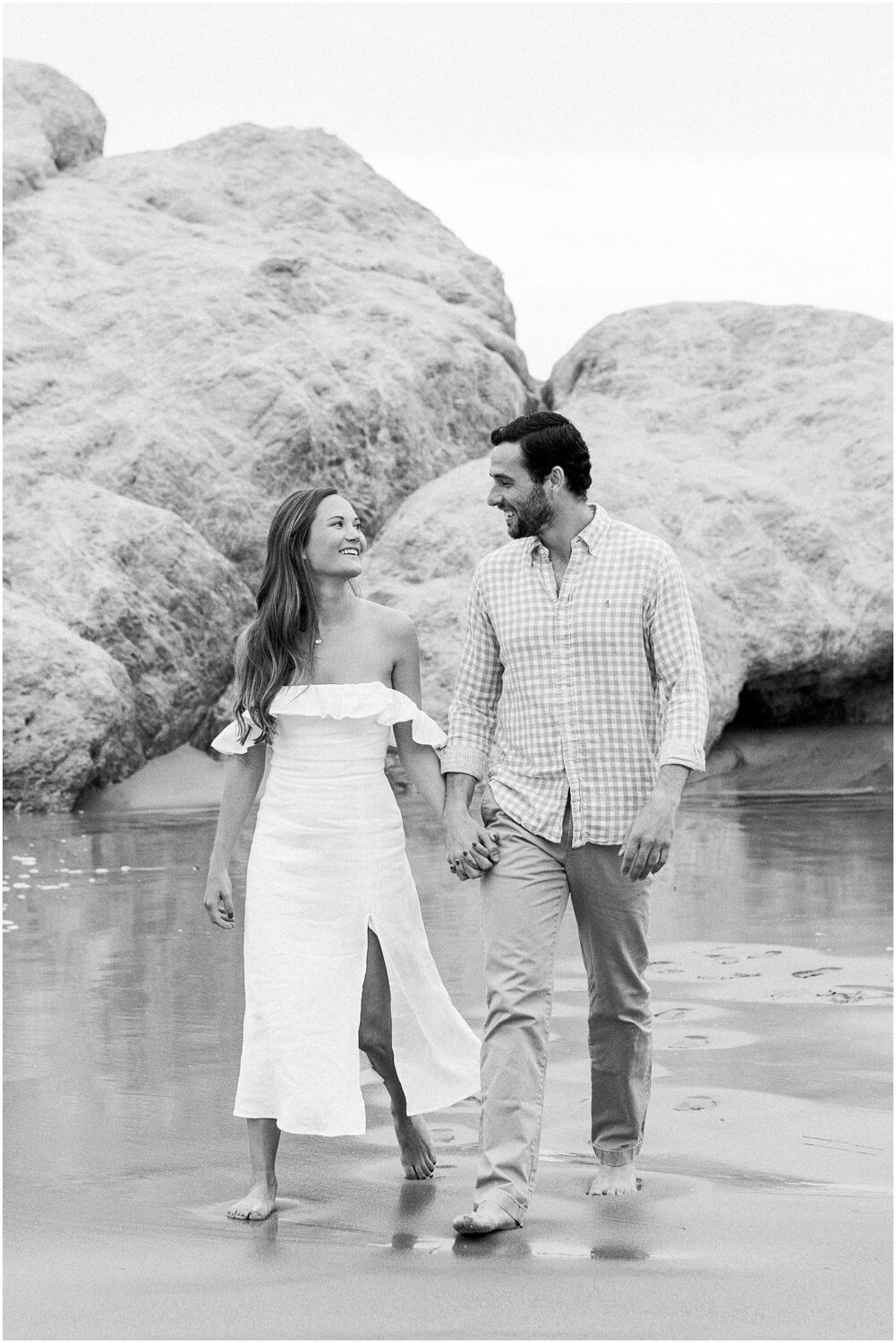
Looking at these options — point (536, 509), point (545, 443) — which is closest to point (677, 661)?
point (536, 509)

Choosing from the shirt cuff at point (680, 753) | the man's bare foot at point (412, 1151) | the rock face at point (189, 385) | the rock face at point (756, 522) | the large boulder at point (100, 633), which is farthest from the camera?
the rock face at point (756, 522)

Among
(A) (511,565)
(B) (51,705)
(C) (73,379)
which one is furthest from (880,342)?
(A) (511,565)

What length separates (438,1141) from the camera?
183 inches

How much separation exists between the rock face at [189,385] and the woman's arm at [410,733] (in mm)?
9554

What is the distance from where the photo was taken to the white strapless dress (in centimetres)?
412

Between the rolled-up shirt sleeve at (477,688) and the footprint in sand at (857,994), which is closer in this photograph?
the rolled-up shirt sleeve at (477,688)

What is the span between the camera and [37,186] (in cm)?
2119

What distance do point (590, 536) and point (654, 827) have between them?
0.74 m

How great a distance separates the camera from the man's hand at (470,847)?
13.6 feet

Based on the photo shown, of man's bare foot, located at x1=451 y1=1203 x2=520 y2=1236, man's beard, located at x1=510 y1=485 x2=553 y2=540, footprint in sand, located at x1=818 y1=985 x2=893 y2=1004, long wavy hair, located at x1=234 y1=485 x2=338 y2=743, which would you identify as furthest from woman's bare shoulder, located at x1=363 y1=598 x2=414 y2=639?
footprint in sand, located at x1=818 y1=985 x2=893 y2=1004

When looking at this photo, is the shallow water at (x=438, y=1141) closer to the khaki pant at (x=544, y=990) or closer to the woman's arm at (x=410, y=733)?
the khaki pant at (x=544, y=990)

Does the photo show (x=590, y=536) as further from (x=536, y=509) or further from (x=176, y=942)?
(x=176, y=942)

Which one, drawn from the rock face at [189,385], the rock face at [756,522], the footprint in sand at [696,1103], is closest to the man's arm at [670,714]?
the footprint in sand at [696,1103]

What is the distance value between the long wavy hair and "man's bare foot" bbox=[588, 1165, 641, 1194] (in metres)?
1.31
